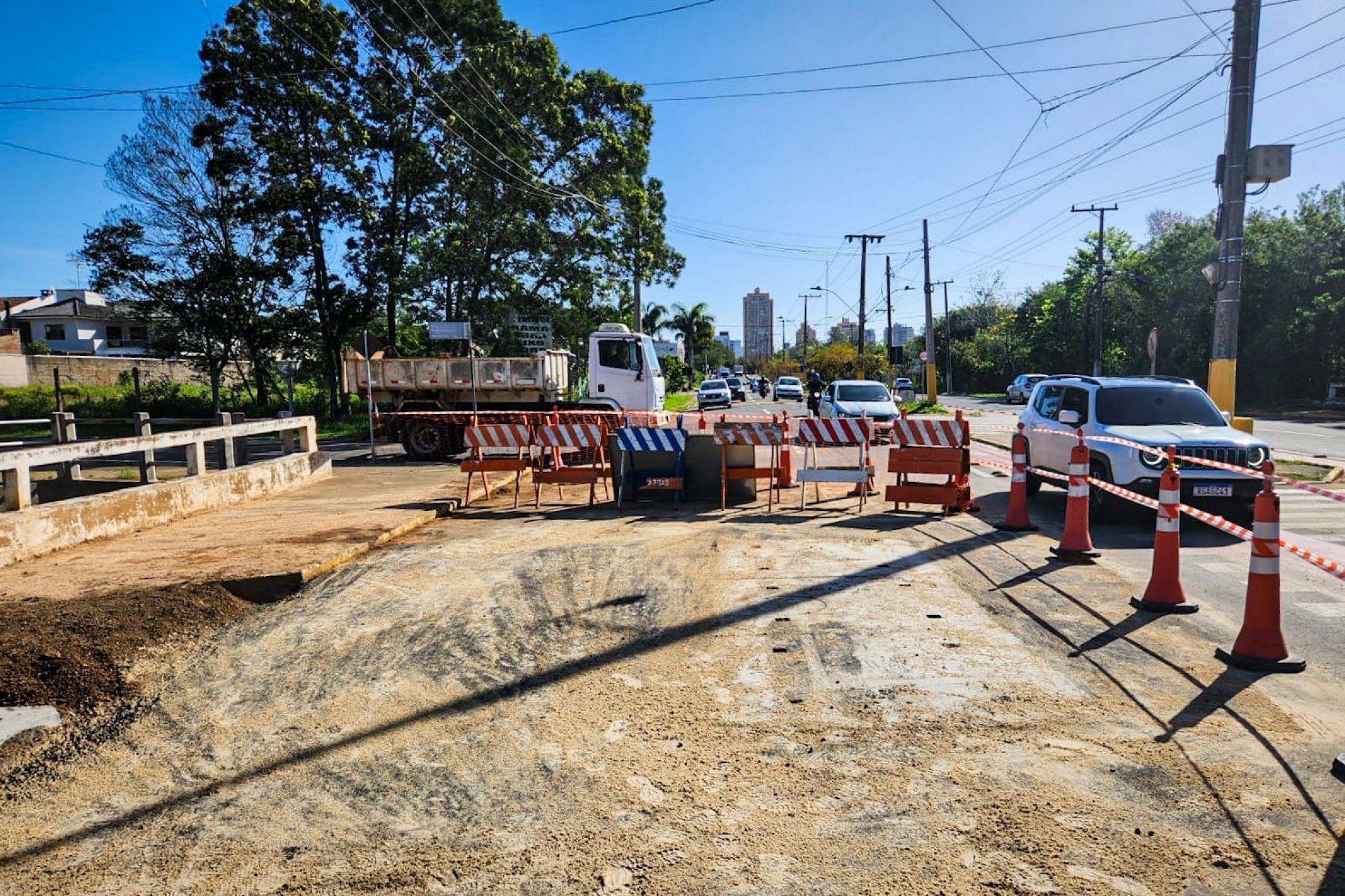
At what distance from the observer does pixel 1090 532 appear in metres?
9.33

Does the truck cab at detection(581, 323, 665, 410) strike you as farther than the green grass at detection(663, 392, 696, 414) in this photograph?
No

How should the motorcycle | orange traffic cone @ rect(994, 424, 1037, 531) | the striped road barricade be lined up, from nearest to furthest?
orange traffic cone @ rect(994, 424, 1037, 531) < the striped road barricade < the motorcycle

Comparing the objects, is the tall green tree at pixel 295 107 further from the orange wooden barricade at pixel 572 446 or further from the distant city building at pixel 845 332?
the distant city building at pixel 845 332

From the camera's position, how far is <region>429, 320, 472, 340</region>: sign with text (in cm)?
1759

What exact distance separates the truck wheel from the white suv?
12.7m

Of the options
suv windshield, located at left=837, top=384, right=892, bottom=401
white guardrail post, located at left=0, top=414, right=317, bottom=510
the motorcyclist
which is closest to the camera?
white guardrail post, located at left=0, top=414, right=317, bottom=510

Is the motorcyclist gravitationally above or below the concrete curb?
above

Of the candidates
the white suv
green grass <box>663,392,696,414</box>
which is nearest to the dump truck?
the white suv

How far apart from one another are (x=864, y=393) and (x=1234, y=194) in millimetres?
10212

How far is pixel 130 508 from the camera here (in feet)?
29.9

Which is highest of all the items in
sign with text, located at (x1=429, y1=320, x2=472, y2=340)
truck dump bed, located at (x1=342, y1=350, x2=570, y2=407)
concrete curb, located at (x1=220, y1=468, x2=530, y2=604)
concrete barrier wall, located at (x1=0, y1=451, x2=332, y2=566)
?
sign with text, located at (x1=429, y1=320, x2=472, y2=340)

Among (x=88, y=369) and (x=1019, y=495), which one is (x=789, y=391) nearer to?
(x=88, y=369)

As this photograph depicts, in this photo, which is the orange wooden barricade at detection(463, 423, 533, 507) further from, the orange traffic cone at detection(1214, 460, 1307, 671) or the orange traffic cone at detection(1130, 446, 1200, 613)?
the orange traffic cone at detection(1214, 460, 1307, 671)

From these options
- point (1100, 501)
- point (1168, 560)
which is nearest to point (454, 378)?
point (1100, 501)
